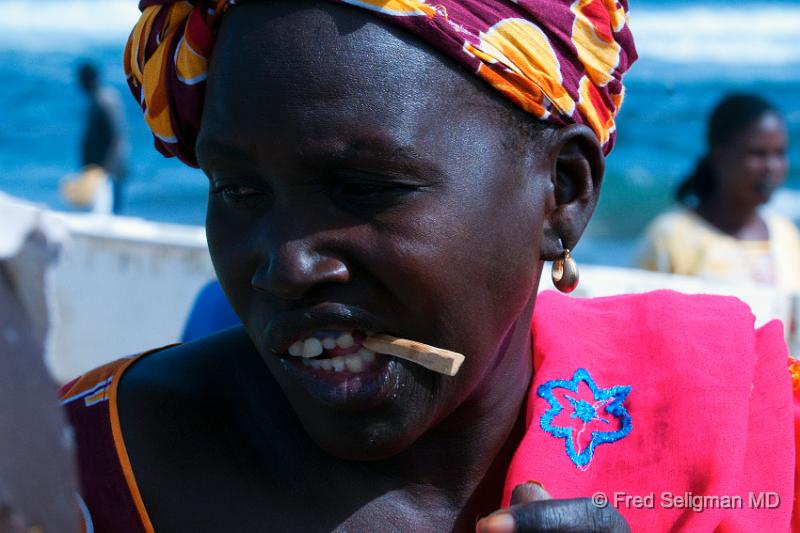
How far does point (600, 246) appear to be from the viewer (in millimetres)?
14359

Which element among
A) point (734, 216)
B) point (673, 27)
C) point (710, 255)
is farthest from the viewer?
point (673, 27)

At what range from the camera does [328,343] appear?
1553 mm

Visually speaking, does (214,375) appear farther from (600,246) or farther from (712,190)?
(600,246)

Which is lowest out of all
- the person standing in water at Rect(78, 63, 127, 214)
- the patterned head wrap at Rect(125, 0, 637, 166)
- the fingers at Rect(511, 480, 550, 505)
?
the person standing in water at Rect(78, 63, 127, 214)

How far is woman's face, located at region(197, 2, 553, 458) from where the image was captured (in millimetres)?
1506

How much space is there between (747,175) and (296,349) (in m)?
4.38

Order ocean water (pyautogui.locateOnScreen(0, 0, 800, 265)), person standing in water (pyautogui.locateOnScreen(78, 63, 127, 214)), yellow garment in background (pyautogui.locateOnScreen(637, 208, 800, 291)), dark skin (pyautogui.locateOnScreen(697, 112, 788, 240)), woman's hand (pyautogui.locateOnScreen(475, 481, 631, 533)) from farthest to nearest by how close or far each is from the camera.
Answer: ocean water (pyautogui.locateOnScreen(0, 0, 800, 265)) → person standing in water (pyautogui.locateOnScreen(78, 63, 127, 214)) → dark skin (pyautogui.locateOnScreen(697, 112, 788, 240)) → yellow garment in background (pyautogui.locateOnScreen(637, 208, 800, 291)) → woman's hand (pyautogui.locateOnScreen(475, 481, 631, 533))

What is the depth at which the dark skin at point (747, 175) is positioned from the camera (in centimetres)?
533

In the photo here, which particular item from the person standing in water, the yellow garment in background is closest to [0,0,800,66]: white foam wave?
the person standing in water

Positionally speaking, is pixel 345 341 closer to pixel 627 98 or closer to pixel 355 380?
pixel 355 380

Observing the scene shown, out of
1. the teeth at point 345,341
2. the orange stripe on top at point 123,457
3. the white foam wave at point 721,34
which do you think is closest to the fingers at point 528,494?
the teeth at point 345,341

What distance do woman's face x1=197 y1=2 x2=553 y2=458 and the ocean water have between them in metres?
11.8

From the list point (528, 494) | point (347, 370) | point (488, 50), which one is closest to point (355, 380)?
point (347, 370)

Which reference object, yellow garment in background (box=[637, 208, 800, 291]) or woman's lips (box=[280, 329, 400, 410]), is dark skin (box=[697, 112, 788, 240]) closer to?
yellow garment in background (box=[637, 208, 800, 291])
